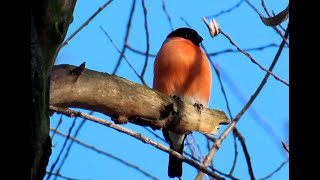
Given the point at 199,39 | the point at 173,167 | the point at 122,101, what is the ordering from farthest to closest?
the point at 199,39 < the point at 173,167 < the point at 122,101

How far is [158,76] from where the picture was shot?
375 centimetres

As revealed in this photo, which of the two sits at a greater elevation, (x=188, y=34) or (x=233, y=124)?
(x=188, y=34)

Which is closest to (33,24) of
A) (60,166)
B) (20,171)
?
(20,171)

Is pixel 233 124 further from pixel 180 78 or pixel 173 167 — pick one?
pixel 180 78

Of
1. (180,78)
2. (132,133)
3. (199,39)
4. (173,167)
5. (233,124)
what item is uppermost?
(199,39)

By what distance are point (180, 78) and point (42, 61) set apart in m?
3.13

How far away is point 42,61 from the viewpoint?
58cm

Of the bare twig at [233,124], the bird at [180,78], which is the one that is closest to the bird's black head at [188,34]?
the bird at [180,78]

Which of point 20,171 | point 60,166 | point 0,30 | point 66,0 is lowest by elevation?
point 20,171

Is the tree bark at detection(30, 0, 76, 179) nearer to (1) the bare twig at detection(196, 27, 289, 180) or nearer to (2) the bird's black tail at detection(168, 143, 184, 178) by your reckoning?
(1) the bare twig at detection(196, 27, 289, 180)

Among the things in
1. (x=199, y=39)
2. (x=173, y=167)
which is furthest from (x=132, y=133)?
(x=199, y=39)
